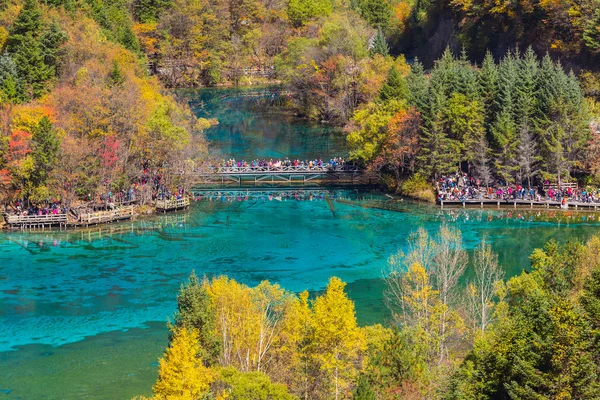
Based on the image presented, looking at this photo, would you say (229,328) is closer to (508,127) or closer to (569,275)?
(569,275)

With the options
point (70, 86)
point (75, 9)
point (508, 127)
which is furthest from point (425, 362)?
point (75, 9)

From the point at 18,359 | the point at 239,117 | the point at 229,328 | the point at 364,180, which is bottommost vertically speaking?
the point at 18,359

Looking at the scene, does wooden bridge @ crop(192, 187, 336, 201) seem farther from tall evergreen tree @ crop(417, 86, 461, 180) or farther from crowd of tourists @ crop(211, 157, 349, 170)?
tall evergreen tree @ crop(417, 86, 461, 180)

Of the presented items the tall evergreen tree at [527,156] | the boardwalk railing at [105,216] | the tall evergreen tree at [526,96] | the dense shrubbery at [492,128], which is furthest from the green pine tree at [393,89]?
the boardwalk railing at [105,216]

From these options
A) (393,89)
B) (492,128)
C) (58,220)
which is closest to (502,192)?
(492,128)

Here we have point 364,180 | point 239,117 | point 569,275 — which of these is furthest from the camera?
point 239,117

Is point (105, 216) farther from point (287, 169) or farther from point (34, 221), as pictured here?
point (287, 169)
